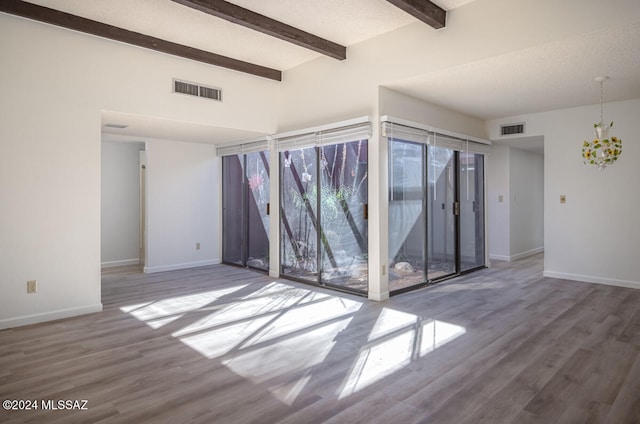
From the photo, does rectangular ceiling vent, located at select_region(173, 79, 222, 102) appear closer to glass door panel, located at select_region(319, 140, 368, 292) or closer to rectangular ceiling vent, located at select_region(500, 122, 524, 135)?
glass door panel, located at select_region(319, 140, 368, 292)

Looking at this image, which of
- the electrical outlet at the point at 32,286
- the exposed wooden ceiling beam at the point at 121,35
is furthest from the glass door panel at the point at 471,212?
the electrical outlet at the point at 32,286

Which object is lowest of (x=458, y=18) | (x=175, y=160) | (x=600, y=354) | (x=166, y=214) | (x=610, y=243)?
(x=600, y=354)

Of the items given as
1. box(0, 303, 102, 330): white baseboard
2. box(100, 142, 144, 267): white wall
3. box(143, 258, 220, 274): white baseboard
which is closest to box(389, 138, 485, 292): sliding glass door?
box(0, 303, 102, 330): white baseboard

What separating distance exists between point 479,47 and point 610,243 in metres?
3.46

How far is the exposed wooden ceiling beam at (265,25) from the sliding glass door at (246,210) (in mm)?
2059

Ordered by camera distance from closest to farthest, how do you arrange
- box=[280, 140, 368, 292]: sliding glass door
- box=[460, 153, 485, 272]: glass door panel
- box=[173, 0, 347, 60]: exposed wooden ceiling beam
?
box=[173, 0, 347, 60]: exposed wooden ceiling beam → box=[280, 140, 368, 292]: sliding glass door → box=[460, 153, 485, 272]: glass door panel

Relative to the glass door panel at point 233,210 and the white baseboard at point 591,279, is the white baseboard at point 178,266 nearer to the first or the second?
the glass door panel at point 233,210

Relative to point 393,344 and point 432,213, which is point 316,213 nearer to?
point 432,213

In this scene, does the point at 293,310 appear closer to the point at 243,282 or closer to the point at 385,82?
the point at 243,282

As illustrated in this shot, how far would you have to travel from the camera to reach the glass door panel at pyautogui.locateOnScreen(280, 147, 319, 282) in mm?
5327

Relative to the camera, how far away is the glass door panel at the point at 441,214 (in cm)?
534

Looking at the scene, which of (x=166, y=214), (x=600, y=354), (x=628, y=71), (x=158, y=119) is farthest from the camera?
(x=166, y=214)

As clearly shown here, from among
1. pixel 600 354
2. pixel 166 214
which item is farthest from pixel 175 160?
pixel 600 354

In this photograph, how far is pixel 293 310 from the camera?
414 centimetres
